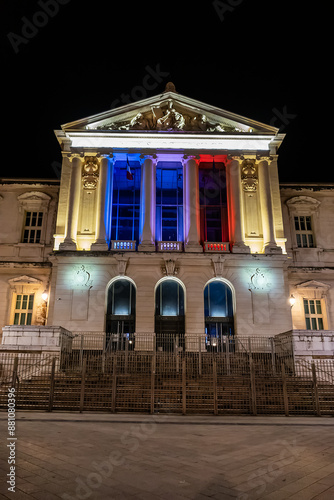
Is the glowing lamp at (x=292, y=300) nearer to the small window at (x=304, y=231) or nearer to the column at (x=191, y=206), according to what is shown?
the small window at (x=304, y=231)

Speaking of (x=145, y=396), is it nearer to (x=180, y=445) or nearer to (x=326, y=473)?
(x=180, y=445)

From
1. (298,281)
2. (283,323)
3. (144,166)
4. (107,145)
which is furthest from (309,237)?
(107,145)

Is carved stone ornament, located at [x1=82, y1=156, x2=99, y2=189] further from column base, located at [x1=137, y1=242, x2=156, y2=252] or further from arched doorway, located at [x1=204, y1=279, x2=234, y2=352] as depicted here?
arched doorway, located at [x1=204, y1=279, x2=234, y2=352]

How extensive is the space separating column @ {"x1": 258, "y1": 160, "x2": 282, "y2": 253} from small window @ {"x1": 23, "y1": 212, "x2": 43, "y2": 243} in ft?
55.7

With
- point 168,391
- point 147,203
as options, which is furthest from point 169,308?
point 168,391

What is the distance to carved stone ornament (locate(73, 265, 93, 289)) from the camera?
26.9 meters

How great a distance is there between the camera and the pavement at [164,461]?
5617 millimetres

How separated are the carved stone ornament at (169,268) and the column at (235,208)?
4.20 m

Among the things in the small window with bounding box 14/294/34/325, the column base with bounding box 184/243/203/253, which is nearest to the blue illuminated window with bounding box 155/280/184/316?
the column base with bounding box 184/243/203/253

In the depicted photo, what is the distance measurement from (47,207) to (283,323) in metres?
19.6

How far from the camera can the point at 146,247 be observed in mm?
27766

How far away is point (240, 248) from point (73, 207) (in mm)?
12165

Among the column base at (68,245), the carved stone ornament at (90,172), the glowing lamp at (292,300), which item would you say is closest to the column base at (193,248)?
the glowing lamp at (292,300)

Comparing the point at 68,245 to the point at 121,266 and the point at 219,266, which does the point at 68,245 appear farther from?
the point at 219,266
